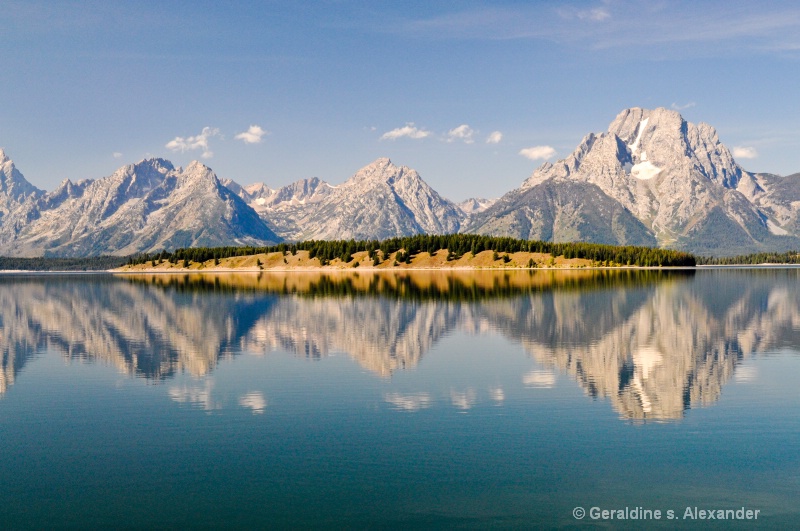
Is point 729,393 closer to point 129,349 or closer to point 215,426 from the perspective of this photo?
point 215,426

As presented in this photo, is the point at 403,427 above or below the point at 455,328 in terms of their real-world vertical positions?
below

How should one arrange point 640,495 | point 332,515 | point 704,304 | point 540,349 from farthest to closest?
point 704,304 < point 540,349 < point 640,495 < point 332,515

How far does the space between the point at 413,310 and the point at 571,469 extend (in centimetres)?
8319

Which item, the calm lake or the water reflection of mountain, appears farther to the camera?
the water reflection of mountain

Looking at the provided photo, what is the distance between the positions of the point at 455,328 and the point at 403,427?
5019 centimetres

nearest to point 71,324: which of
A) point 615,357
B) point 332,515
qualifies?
point 615,357

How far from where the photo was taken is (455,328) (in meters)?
89.7

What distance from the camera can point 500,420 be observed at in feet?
136

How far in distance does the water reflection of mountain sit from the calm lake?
0.57 metres

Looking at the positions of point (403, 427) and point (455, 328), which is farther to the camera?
point (455, 328)

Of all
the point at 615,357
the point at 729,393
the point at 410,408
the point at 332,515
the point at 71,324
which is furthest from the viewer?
the point at 71,324

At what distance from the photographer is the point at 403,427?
40.1 meters

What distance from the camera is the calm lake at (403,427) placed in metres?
28.4

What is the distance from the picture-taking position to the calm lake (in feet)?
93.2
